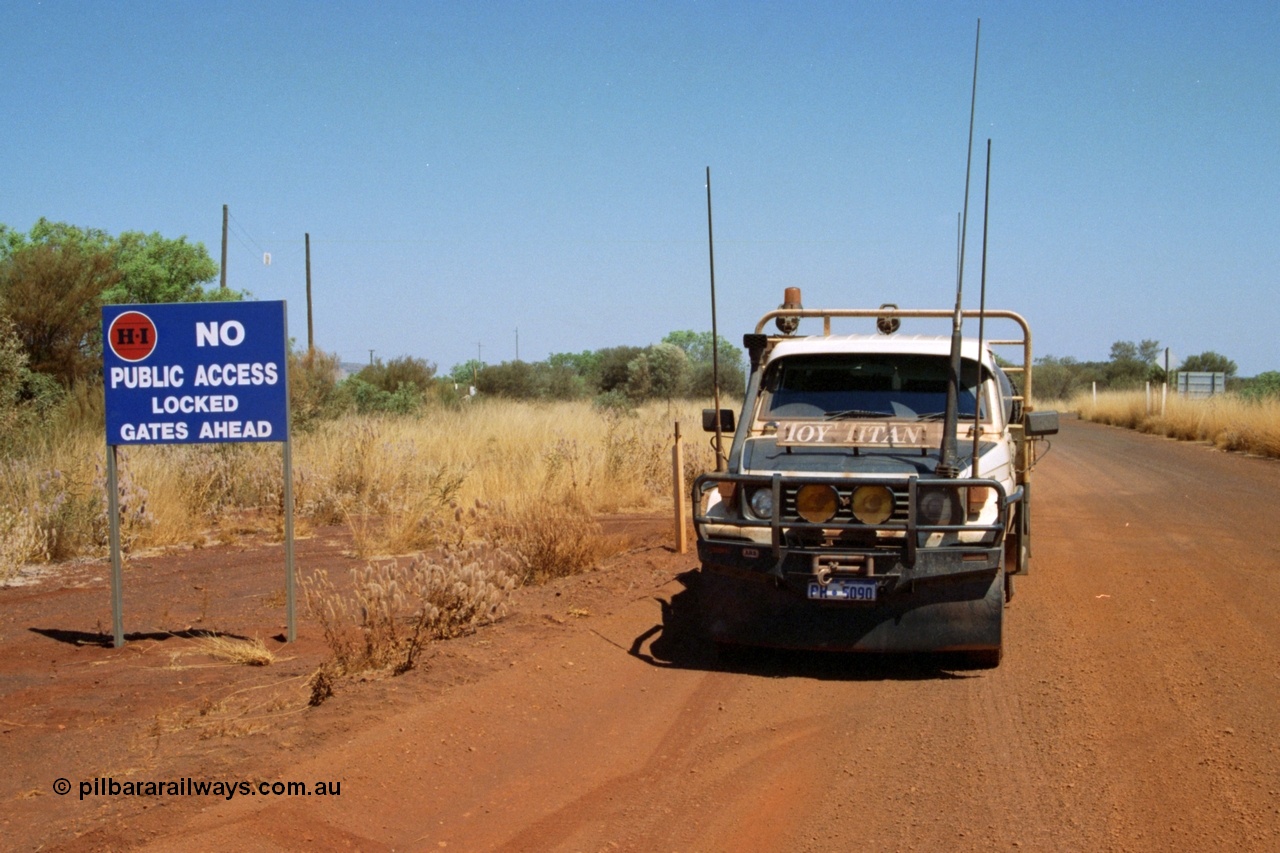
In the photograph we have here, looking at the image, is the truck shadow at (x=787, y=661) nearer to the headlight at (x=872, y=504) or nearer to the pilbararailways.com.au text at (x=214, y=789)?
the headlight at (x=872, y=504)

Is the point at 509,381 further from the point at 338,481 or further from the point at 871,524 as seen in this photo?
the point at 871,524

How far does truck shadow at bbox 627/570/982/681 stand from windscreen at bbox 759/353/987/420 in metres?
1.70

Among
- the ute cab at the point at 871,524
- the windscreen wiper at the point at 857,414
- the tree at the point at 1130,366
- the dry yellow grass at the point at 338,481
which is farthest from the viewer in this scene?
the tree at the point at 1130,366

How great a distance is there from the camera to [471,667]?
7.07 m

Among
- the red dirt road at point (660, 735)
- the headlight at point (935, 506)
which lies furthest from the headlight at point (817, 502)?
the red dirt road at point (660, 735)

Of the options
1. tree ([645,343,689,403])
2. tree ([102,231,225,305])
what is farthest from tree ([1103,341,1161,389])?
tree ([102,231,225,305])

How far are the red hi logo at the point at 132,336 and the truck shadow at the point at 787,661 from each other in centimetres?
429

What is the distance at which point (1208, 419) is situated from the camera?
33.4m

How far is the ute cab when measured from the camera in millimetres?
6727

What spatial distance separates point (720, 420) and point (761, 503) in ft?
4.64

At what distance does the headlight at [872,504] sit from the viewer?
6.75 metres

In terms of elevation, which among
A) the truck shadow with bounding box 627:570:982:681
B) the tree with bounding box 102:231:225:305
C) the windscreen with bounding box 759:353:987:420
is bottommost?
the truck shadow with bounding box 627:570:982:681

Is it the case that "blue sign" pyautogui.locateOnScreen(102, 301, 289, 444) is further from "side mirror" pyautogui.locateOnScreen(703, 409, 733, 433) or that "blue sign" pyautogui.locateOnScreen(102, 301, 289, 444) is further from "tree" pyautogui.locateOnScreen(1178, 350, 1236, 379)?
"tree" pyautogui.locateOnScreen(1178, 350, 1236, 379)

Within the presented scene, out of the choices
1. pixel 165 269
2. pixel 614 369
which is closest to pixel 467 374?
pixel 614 369
